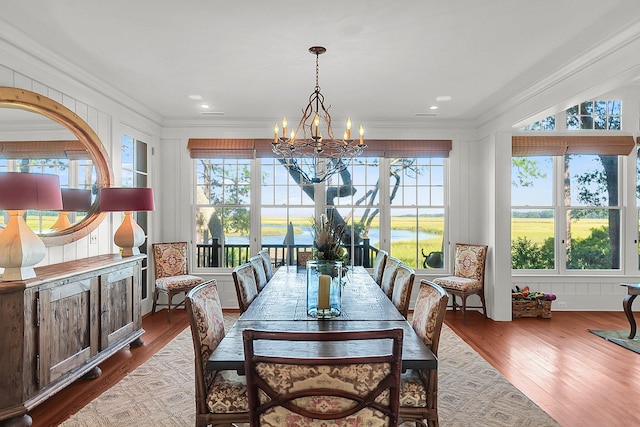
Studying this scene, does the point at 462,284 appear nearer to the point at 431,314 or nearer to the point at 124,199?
the point at 431,314

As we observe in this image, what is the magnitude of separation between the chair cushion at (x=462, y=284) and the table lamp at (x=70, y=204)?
4.23 m

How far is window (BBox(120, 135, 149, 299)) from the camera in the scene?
4.80 meters

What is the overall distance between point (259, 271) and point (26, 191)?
1.85 metres

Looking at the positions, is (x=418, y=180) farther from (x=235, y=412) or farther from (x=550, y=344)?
(x=235, y=412)

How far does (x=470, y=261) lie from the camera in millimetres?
5391

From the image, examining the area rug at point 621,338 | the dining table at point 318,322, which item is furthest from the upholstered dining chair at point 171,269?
the area rug at point 621,338

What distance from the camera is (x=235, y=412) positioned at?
1.98 metres

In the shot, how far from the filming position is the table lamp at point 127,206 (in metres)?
3.86

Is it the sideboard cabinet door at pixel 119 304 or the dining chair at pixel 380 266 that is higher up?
the dining chair at pixel 380 266

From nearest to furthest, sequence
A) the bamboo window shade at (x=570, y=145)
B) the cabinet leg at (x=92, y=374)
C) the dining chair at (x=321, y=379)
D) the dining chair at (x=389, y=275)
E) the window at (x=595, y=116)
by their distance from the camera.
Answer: the dining chair at (x=321, y=379) → the cabinet leg at (x=92, y=374) → the dining chair at (x=389, y=275) → the bamboo window shade at (x=570, y=145) → the window at (x=595, y=116)

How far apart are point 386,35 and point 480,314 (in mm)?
4170

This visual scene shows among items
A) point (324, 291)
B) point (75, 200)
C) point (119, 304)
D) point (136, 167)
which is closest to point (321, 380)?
point (324, 291)

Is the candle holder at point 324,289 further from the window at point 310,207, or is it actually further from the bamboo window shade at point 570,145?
the bamboo window shade at point 570,145

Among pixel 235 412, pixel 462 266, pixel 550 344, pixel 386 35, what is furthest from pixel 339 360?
pixel 462 266
